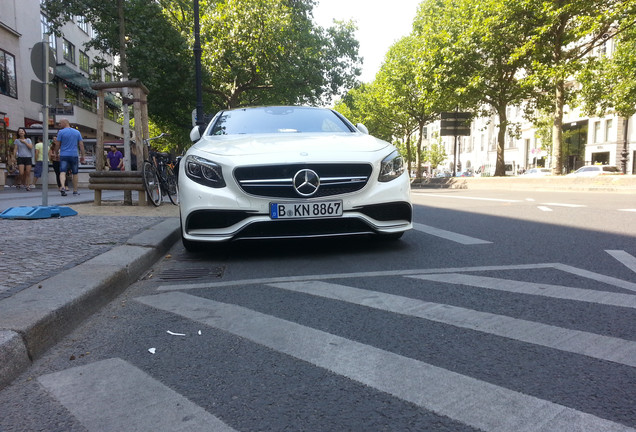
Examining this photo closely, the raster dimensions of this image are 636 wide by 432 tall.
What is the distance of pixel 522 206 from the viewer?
902 cm

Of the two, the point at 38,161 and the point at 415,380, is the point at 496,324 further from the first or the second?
the point at 38,161

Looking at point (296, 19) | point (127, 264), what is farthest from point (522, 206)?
point (296, 19)

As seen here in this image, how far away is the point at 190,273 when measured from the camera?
4.18 meters

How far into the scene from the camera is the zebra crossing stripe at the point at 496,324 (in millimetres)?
2264

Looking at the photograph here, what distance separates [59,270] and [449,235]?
3.97 m

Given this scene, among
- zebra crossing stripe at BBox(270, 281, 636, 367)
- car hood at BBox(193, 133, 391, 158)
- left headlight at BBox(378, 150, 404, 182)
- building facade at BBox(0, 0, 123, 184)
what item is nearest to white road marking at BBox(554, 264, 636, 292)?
zebra crossing stripe at BBox(270, 281, 636, 367)

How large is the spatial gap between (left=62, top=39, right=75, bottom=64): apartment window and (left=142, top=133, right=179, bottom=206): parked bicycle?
3060cm

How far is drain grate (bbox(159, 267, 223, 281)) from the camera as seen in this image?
13.3 feet

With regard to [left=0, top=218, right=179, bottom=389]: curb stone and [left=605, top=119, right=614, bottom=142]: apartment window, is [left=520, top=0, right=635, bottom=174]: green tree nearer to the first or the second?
[left=0, top=218, right=179, bottom=389]: curb stone

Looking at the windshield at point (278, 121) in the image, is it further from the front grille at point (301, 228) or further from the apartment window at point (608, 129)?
the apartment window at point (608, 129)

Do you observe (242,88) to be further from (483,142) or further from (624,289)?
(483,142)

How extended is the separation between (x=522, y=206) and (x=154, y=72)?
19895mm

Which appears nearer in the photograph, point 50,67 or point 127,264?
point 127,264

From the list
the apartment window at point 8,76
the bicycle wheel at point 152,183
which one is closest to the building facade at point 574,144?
the bicycle wheel at point 152,183
